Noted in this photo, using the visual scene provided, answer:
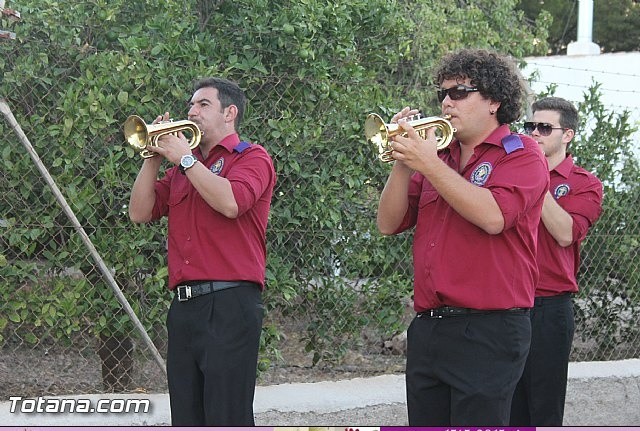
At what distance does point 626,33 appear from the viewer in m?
22.5

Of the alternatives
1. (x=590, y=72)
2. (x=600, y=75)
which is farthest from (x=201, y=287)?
(x=590, y=72)

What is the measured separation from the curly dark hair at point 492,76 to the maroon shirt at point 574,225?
3.89 ft

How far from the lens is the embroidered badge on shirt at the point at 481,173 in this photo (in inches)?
134

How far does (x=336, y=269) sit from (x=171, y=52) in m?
1.64

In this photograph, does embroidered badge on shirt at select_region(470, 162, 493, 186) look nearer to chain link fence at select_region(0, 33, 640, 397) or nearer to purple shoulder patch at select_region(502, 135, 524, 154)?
purple shoulder patch at select_region(502, 135, 524, 154)

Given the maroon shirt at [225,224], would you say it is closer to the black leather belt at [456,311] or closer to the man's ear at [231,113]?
the man's ear at [231,113]

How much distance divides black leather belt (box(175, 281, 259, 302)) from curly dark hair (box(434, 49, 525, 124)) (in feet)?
4.15

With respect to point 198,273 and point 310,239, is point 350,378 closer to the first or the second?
point 310,239

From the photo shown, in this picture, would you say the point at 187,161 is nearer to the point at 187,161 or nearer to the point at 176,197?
the point at 187,161

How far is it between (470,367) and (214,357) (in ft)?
3.96

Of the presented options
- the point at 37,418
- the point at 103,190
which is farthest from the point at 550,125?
the point at 37,418

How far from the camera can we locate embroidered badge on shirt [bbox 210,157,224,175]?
13.9ft

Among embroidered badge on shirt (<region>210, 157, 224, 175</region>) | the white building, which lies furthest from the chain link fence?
the white building

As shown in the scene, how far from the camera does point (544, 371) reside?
4582 millimetres
